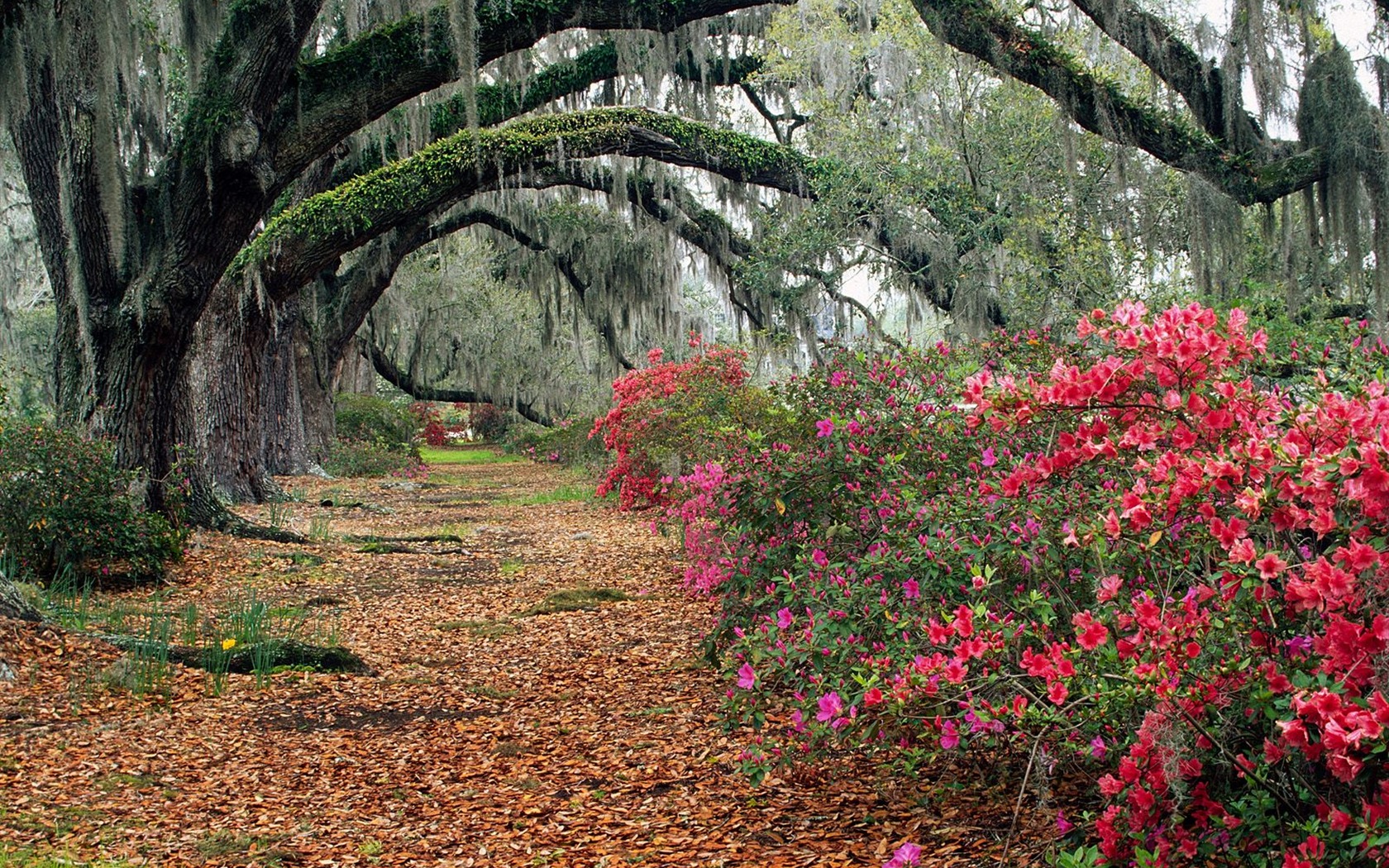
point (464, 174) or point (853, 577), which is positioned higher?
point (464, 174)

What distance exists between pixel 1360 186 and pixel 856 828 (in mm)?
5514

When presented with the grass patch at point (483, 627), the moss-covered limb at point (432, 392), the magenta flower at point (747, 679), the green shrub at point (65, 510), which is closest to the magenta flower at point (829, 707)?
the magenta flower at point (747, 679)

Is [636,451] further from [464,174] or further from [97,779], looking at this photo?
[97,779]

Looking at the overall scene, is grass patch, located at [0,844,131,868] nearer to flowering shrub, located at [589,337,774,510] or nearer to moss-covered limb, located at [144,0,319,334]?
moss-covered limb, located at [144,0,319,334]

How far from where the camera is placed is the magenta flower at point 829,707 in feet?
8.17

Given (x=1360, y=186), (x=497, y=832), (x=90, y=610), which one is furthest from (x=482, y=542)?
(x=1360, y=186)

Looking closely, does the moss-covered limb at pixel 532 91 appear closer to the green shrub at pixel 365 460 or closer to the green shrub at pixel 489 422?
the green shrub at pixel 365 460

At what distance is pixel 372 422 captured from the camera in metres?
20.2

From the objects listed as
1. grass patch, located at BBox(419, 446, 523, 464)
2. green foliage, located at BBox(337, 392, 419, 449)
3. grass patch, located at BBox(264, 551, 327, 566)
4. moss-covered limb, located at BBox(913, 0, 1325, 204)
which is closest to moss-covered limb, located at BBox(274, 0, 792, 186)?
moss-covered limb, located at BBox(913, 0, 1325, 204)

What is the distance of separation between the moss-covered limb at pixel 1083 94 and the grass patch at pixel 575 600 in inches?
166

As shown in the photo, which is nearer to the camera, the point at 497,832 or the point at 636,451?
the point at 497,832

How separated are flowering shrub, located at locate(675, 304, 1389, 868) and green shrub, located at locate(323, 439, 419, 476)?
14722mm

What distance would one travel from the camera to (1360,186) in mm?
6266

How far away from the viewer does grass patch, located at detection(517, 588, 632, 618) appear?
6.20 meters
